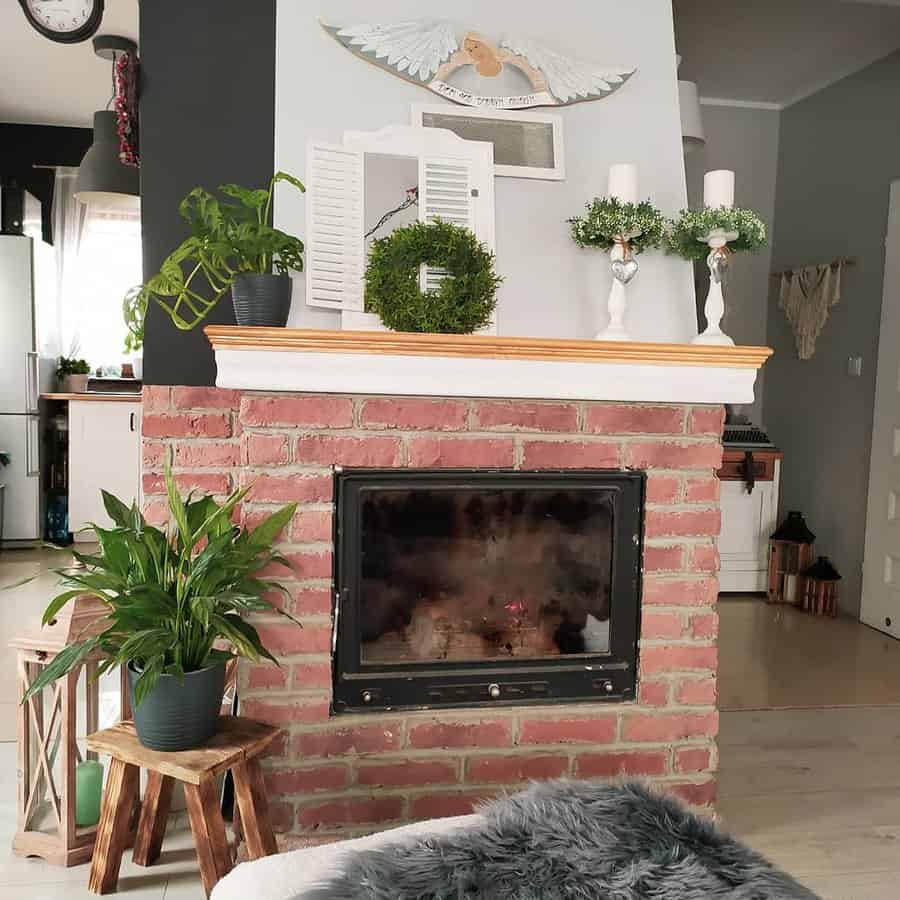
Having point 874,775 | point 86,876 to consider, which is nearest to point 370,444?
point 86,876

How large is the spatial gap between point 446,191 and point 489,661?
3.89 ft

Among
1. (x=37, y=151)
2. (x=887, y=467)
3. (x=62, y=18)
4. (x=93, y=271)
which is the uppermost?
(x=37, y=151)

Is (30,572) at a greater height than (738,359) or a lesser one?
lesser

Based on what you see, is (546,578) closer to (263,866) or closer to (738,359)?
(738,359)

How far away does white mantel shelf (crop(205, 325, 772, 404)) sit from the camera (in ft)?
6.85

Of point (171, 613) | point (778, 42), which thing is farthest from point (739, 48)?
point (171, 613)

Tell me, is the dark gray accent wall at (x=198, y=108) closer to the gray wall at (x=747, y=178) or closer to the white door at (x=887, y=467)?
the white door at (x=887, y=467)

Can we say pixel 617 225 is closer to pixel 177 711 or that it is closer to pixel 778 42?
pixel 177 711

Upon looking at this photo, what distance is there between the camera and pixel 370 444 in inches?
86.4

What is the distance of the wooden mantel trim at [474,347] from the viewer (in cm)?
207

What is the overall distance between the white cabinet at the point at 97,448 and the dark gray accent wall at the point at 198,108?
3654mm

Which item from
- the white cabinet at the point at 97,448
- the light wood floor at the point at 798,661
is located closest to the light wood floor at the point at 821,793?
the light wood floor at the point at 798,661

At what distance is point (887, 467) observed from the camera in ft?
14.4

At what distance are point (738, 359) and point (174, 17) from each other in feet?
5.43
